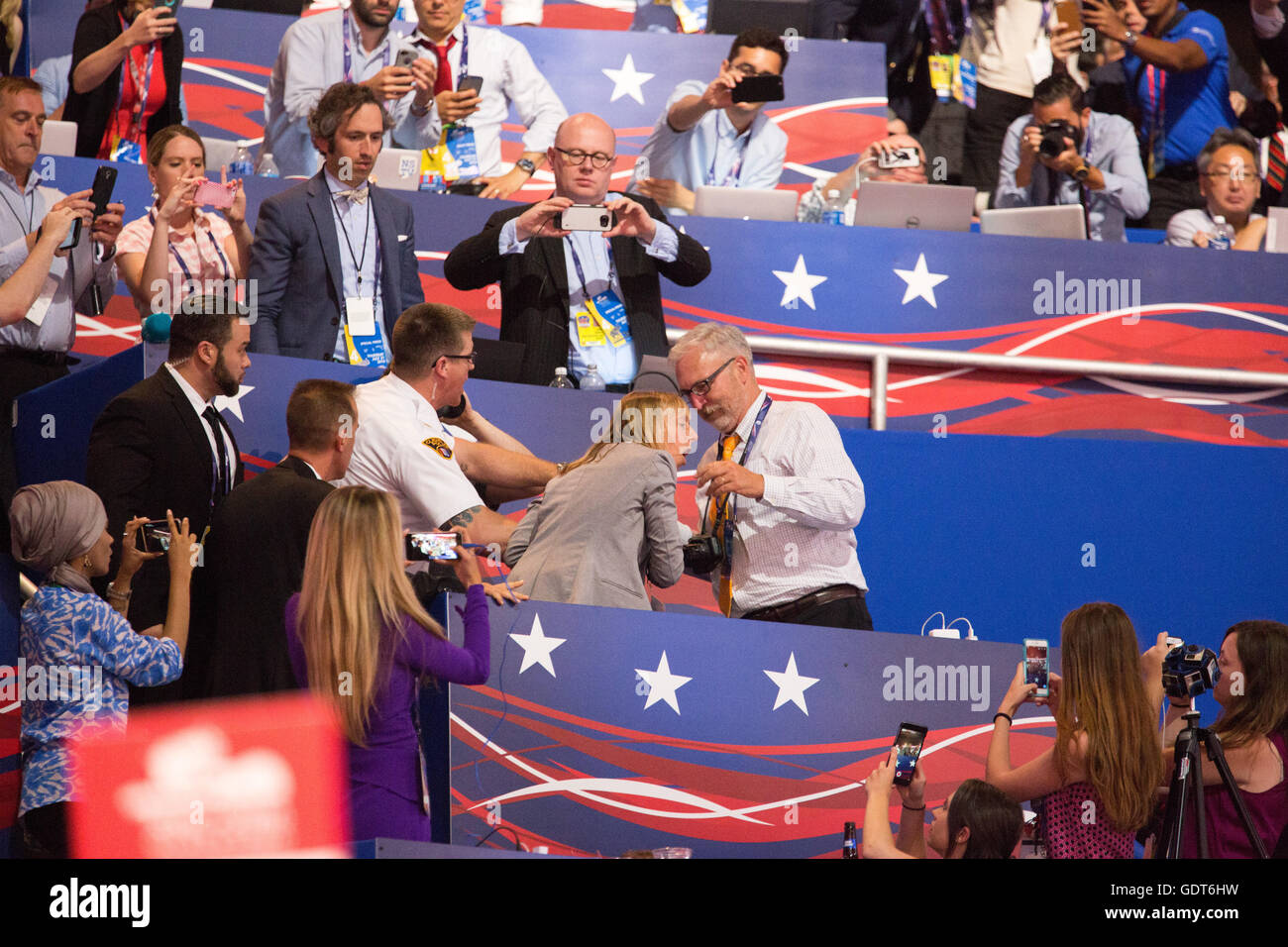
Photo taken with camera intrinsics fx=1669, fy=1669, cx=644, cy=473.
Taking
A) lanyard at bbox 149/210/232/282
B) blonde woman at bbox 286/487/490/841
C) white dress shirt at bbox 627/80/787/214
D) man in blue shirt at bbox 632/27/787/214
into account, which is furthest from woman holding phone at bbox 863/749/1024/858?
white dress shirt at bbox 627/80/787/214

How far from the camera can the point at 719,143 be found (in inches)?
336

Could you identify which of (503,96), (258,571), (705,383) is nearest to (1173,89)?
(503,96)

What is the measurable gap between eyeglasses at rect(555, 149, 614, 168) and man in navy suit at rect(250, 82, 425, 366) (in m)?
0.71

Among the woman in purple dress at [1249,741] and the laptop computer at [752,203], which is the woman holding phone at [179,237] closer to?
the laptop computer at [752,203]

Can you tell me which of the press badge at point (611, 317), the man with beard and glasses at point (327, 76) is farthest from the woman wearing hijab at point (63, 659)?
the man with beard and glasses at point (327, 76)

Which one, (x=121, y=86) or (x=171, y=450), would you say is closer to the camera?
(x=171, y=450)

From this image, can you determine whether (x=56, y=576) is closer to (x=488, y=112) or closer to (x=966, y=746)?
(x=966, y=746)

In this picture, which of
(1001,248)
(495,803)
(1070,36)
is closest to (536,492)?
(495,803)

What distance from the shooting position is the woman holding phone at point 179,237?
241 inches

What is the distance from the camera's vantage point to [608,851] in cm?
465

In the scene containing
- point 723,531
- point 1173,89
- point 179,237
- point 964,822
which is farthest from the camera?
point 1173,89

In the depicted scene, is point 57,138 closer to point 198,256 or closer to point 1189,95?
point 198,256

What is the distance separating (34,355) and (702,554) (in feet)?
8.89
